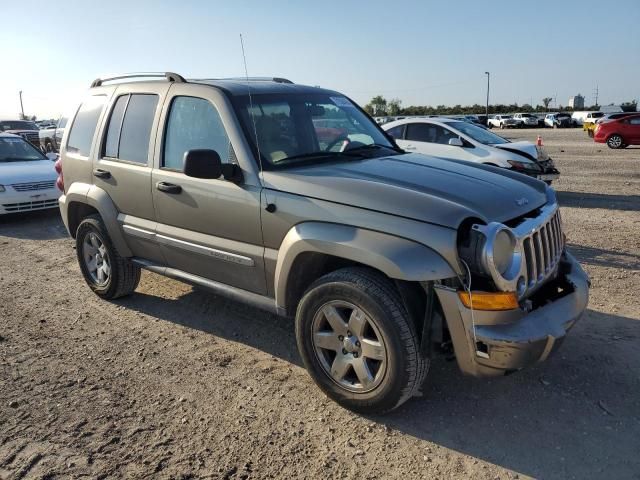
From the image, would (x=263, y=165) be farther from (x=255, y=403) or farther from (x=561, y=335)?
(x=561, y=335)

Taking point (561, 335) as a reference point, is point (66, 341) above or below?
below

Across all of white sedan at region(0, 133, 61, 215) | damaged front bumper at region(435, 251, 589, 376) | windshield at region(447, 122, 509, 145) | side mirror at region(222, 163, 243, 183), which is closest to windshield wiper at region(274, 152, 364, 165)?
side mirror at region(222, 163, 243, 183)

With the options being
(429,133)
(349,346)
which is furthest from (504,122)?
(349,346)

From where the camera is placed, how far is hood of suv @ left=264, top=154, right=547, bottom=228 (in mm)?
3105

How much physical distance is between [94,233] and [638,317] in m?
4.88

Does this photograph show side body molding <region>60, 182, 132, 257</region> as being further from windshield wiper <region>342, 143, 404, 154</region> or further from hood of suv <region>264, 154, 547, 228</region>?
windshield wiper <region>342, 143, 404, 154</region>

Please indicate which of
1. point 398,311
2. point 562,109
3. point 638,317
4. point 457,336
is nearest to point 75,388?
point 398,311

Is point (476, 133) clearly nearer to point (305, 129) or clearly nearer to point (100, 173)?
point (305, 129)

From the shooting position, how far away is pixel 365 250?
10.1 ft

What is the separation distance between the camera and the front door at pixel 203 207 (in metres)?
3.80

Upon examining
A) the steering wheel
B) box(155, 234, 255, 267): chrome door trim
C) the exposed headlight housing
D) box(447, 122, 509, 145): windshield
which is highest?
the steering wheel

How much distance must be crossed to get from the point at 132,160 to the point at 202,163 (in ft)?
4.49

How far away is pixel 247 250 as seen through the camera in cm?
382

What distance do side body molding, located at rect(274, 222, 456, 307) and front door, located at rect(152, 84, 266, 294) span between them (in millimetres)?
332
